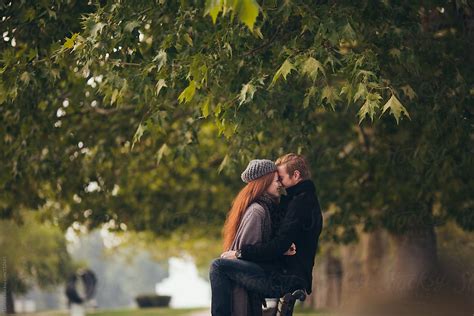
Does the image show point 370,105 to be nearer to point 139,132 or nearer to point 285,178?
point 285,178

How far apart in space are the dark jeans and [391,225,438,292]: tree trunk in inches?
468

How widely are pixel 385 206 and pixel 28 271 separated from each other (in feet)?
90.2

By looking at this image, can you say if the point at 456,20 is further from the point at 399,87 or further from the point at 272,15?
the point at 272,15

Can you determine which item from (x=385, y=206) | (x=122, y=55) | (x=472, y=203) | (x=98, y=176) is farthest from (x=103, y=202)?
(x=122, y=55)

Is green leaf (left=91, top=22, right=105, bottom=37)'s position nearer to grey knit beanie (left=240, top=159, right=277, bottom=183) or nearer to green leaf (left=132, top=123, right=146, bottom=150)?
green leaf (left=132, top=123, right=146, bottom=150)

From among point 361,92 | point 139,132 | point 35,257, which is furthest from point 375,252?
point 35,257

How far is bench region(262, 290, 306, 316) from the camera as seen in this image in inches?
366

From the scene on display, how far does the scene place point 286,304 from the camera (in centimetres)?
938

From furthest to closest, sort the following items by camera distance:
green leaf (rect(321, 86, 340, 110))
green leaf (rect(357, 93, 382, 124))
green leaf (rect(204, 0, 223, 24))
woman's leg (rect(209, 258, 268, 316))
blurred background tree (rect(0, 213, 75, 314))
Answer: blurred background tree (rect(0, 213, 75, 314))
green leaf (rect(321, 86, 340, 110))
green leaf (rect(357, 93, 382, 124))
woman's leg (rect(209, 258, 268, 316))
green leaf (rect(204, 0, 223, 24))

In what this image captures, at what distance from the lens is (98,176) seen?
67.1ft

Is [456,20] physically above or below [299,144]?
above

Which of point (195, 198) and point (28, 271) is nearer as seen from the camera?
point (195, 198)

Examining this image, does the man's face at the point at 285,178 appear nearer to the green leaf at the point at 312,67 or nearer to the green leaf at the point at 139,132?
the green leaf at the point at 312,67

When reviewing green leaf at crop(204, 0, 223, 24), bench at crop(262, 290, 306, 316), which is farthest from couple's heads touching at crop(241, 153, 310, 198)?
green leaf at crop(204, 0, 223, 24)
